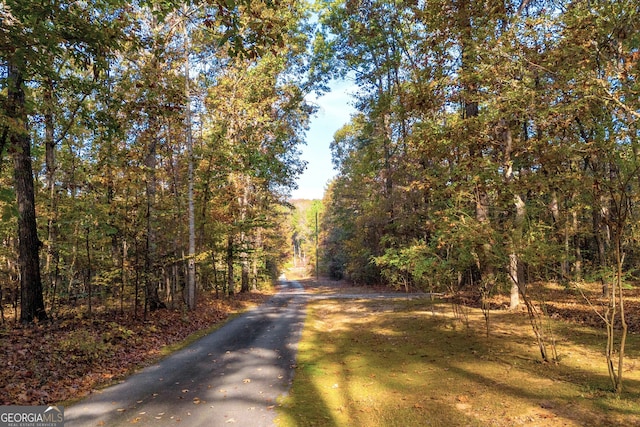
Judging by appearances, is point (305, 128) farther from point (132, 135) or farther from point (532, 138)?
point (532, 138)

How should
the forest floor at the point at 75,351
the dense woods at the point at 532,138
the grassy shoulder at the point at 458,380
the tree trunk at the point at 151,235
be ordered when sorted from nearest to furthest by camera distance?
the grassy shoulder at the point at 458,380 → the dense woods at the point at 532,138 → the forest floor at the point at 75,351 → the tree trunk at the point at 151,235

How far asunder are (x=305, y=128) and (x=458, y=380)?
23778 mm

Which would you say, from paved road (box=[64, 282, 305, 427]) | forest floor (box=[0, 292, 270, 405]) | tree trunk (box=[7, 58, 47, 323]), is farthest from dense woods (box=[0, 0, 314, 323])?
paved road (box=[64, 282, 305, 427])

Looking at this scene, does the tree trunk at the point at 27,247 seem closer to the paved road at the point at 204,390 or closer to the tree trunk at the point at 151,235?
the tree trunk at the point at 151,235

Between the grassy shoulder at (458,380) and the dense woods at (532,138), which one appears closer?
the grassy shoulder at (458,380)

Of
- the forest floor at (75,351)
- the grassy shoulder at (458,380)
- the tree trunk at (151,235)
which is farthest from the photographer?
the tree trunk at (151,235)

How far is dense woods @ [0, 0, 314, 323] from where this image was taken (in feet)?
18.5

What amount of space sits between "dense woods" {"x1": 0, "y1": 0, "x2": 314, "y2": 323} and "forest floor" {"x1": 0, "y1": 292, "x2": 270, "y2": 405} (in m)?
0.92

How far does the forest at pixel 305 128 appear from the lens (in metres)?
5.75

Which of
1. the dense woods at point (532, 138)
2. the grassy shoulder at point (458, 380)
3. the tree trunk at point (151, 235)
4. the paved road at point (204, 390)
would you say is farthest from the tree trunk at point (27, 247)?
the dense woods at point (532, 138)

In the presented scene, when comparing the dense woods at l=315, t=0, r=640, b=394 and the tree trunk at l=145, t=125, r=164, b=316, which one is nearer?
the dense woods at l=315, t=0, r=640, b=394

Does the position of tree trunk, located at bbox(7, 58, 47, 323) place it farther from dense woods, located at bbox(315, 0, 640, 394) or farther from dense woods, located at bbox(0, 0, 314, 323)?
dense woods, located at bbox(315, 0, 640, 394)

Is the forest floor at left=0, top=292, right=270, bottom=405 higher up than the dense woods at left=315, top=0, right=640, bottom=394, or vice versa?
the dense woods at left=315, top=0, right=640, bottom=394

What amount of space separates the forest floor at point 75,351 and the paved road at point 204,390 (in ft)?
2.01
